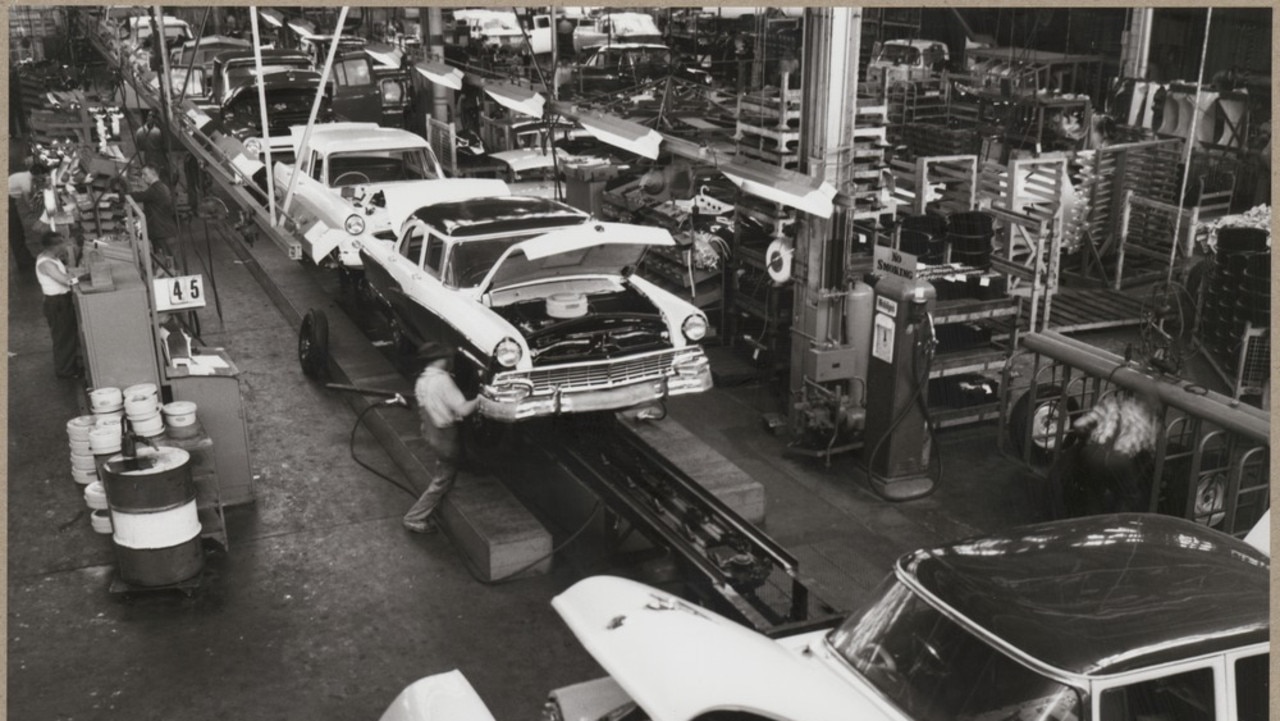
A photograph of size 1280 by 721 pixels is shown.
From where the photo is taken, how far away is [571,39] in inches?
953

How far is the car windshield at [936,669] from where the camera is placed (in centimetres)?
392

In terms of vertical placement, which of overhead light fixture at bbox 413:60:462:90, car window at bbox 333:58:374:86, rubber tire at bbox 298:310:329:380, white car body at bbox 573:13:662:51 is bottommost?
rubber tire at bbox 298:310:329:380

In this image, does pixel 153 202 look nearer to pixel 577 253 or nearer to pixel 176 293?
pixel 176 293

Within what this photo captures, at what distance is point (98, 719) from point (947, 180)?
34.3 ft

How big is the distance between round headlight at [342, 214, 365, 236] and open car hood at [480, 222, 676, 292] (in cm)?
268

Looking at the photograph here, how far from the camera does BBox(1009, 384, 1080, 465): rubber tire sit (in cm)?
849

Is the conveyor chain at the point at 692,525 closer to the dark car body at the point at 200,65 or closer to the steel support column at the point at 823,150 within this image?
the steel support column at the point at 823,150

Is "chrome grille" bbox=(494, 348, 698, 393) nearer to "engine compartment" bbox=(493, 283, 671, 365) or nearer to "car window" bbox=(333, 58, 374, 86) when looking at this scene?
"engine compartment" bbox=(493, 283, 671, 365)

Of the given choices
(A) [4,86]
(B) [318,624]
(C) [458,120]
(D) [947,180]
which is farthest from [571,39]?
(A) [4,86]

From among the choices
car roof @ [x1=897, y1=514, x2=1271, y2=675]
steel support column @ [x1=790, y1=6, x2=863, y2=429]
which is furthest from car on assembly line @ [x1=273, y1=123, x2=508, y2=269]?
car roof @ [x1=897, y1=514, x2=1271, y2=675]

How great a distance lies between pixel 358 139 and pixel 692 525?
750 centimetres

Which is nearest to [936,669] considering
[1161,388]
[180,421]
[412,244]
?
[1161,388]

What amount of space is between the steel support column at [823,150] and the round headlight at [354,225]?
417 centimetres

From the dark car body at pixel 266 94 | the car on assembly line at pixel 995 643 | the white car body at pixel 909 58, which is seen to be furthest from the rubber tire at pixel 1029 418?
the white car body at pixel 909 58
